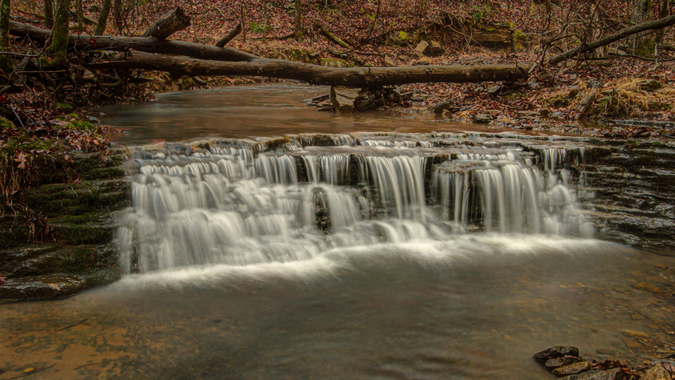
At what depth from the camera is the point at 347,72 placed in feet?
39.9

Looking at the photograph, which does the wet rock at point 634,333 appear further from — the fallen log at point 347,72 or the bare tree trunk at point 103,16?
the bare tree trunk at point 103,16

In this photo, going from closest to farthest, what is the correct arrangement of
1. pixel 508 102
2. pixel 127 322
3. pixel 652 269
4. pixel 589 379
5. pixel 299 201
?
pixel 589 379 < pixel 127 322 < pixel 652 269 < pixel 299 201 < pixel 508 102

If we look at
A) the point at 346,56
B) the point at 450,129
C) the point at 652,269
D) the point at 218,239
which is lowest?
the point at 652,269

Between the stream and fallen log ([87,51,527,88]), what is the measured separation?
236 cm

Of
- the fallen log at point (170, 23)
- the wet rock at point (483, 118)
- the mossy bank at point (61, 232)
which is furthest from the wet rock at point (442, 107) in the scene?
the mossy bank at point (61, 232)

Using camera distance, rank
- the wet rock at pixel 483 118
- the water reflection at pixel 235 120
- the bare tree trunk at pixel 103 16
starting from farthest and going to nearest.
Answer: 1. the bare tree trunk at pixel 103 16
2. the wet rock at pixel 483 118
3. the water reflection at pixel 235 120

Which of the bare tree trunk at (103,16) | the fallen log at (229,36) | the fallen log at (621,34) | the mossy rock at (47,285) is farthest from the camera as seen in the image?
the bare tree trunk at (103,16)

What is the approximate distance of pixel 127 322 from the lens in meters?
4.34

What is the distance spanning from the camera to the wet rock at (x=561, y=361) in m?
3.74

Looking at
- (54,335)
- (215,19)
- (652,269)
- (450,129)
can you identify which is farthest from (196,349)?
(215,19)

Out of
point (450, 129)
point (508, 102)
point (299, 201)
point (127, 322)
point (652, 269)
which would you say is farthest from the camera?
point (508, 102)

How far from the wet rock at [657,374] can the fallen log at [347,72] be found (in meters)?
9.89

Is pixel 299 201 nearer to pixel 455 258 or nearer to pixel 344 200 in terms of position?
pixel 344 200

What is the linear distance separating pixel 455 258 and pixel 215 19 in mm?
22420
